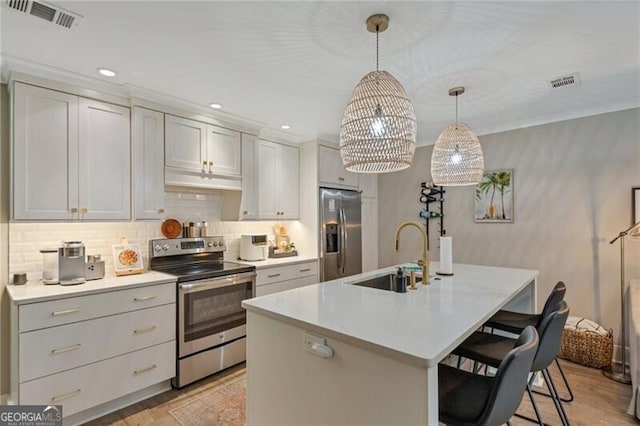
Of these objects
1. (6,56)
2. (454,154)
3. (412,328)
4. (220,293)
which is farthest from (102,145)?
(454,154)

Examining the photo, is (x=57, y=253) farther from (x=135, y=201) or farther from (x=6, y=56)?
(x=6, y=56)

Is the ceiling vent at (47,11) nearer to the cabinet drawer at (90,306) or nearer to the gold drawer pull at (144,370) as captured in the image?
the cabinet drawer at (90,306)

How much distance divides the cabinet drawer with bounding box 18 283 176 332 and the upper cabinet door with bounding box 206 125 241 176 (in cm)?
125

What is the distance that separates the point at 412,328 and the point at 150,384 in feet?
7.22

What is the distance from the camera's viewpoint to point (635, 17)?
1.73 metres

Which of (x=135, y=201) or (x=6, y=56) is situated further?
(x=135, y=201)

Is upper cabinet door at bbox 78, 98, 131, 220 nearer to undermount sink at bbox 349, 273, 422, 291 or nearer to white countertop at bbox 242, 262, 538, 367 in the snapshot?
white countertop at bbox 242, 262, 538, 367

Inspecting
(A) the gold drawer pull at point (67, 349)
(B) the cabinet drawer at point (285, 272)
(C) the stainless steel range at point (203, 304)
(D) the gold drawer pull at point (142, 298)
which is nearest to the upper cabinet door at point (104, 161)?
(C) the stainless steel range at point (203, 304)

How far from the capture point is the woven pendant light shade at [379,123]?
1.63 m

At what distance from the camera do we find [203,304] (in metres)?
2.79

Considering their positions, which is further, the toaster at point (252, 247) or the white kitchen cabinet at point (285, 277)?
the toaster at point (252, 247)

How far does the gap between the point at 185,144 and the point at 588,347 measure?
4189 millimetres

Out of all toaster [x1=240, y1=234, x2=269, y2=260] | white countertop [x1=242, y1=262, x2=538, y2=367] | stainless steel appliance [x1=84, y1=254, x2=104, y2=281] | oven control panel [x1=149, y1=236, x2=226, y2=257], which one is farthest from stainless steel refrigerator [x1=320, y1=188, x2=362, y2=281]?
stainless steel appliance [x1=84, y1=254, x2=104, y2=281]

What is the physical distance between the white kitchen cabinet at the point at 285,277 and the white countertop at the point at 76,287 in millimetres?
923
